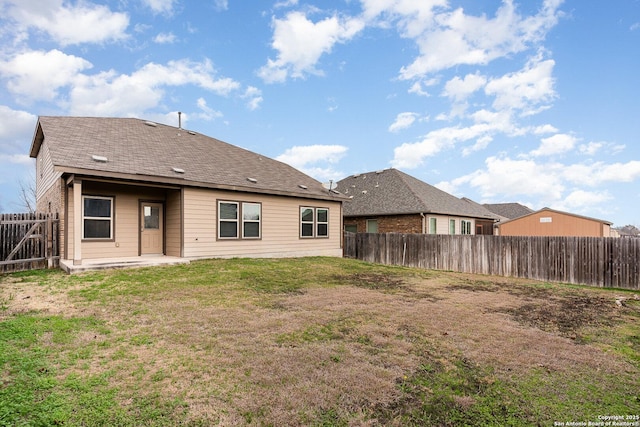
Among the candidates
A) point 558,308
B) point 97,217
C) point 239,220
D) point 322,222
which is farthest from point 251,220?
point 558,308

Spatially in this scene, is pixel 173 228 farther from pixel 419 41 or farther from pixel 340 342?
pixel 419 41

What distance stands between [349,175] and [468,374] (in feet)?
79.8

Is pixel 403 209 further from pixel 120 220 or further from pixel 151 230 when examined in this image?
pixel 120 220

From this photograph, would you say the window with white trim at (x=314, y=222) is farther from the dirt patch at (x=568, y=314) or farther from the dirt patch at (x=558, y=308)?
the dirt patch at (x=568, y=314)

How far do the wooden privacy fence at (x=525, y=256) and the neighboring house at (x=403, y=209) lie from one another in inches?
129

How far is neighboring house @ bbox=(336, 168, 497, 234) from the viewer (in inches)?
751

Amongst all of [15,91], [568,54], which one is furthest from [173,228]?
[568,54]

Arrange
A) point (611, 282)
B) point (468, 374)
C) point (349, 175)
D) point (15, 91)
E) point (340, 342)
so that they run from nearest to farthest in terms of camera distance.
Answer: point (468, 374), point (340, 342), point (611, 282), point (15, 91), point (349, 175)

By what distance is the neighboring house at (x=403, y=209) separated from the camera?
62.6 feet

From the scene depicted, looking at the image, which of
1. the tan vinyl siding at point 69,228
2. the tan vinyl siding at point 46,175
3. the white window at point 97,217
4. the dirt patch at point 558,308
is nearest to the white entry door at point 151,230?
the white window at point 97,217

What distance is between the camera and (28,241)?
10109 millimetres

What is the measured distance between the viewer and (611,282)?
10633mm

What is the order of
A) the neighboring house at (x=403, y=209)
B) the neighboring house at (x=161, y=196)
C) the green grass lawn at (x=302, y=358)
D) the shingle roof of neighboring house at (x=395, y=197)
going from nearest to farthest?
1. the green grass lawn at (x=302, y=358)
2. the neighboring house at (x=161, y=196)
3. the neighboring house at (x=403, y=209)
4. the shingle roof of neighboring house at (x=395, y=197)

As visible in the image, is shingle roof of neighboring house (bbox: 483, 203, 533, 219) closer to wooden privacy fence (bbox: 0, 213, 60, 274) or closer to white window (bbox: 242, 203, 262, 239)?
white window (bbox: 242, 203, 262, 239)
